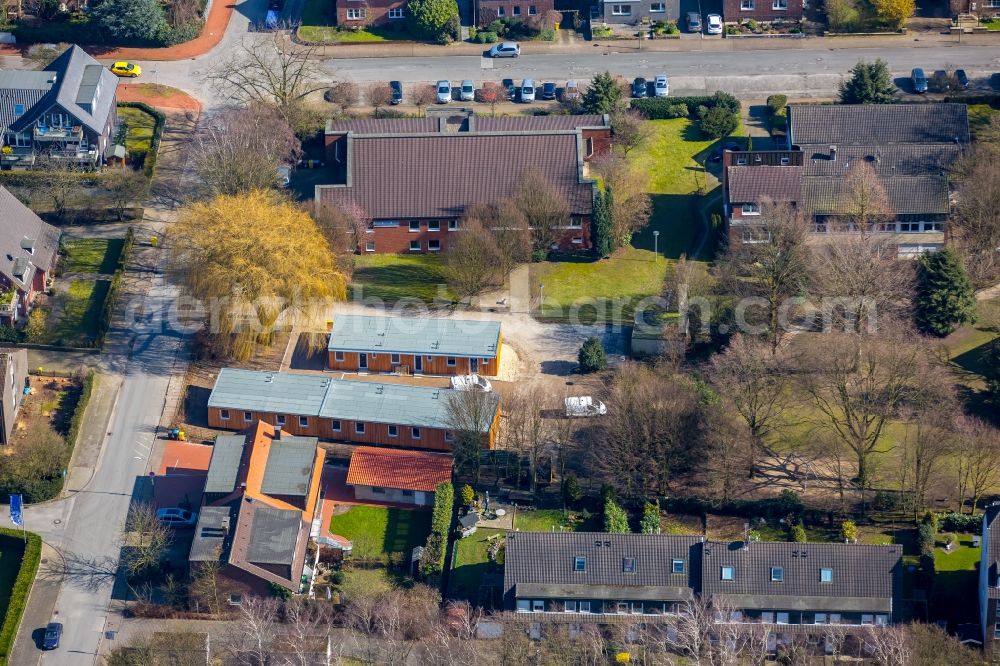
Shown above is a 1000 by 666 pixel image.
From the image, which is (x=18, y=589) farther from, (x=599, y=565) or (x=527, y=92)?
(x=527, y=92)

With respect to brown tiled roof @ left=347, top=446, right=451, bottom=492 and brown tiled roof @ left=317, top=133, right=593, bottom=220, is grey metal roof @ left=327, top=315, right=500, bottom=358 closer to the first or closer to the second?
brown tiled roof @ left=347, top=446, right=451, bottom=492

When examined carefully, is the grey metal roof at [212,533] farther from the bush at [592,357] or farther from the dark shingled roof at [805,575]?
the dark shingled roof at [805,575]

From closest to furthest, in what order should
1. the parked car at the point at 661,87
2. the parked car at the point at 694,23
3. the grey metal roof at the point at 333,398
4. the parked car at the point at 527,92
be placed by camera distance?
the grey metal roof at the point at 333,398, the parked car at the point at 661,87, the parked car at the point at 527,92, the parked car at the point at 694,23

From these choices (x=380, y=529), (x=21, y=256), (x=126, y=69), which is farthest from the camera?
(x=126, y=69)

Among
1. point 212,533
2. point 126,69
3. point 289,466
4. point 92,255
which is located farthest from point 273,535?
point 126,69

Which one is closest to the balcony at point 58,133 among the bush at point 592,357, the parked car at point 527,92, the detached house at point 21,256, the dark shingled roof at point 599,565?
the detached house at point 21,256

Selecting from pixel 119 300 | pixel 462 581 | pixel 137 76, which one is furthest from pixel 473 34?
pixel 462 581
